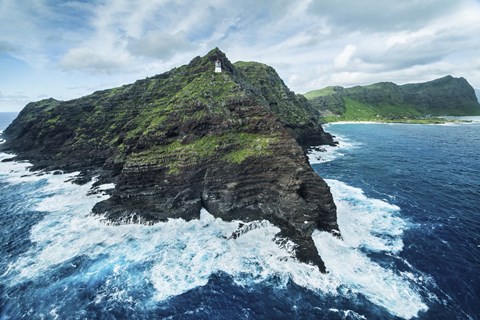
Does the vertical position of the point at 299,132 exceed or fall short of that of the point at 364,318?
it exceeds it

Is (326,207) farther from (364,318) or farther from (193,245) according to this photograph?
(193,245)

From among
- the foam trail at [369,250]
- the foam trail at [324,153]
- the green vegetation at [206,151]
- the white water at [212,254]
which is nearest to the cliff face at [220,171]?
the green vegetation at [206,151]

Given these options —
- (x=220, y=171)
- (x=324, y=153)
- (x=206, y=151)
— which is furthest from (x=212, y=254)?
(x=324, y=153)

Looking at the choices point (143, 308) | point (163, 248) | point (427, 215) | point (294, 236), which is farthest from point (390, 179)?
point (143, 308)

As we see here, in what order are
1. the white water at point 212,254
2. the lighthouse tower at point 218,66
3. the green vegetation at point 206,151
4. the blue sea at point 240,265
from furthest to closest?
the lighthouse tower at point 218,66 → the green vegetation at point 206,151 → the white water at point 212,254 → the blue sea at point 240,265

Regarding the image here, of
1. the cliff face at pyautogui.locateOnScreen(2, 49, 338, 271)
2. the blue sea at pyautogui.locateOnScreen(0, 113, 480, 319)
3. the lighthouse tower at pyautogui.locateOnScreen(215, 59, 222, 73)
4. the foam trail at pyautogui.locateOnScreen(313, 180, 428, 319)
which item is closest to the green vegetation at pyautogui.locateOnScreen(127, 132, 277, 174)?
the cliff face at pyautogui.locateOnScreen(2, 49, 338, 271)

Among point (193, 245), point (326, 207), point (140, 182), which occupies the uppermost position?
point (140, 182)

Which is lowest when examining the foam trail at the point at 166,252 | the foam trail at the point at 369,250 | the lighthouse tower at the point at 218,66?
the foam trail at the point at 369,250

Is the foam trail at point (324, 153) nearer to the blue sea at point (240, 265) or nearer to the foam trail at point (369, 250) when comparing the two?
the blue sea at point (240, 265)
